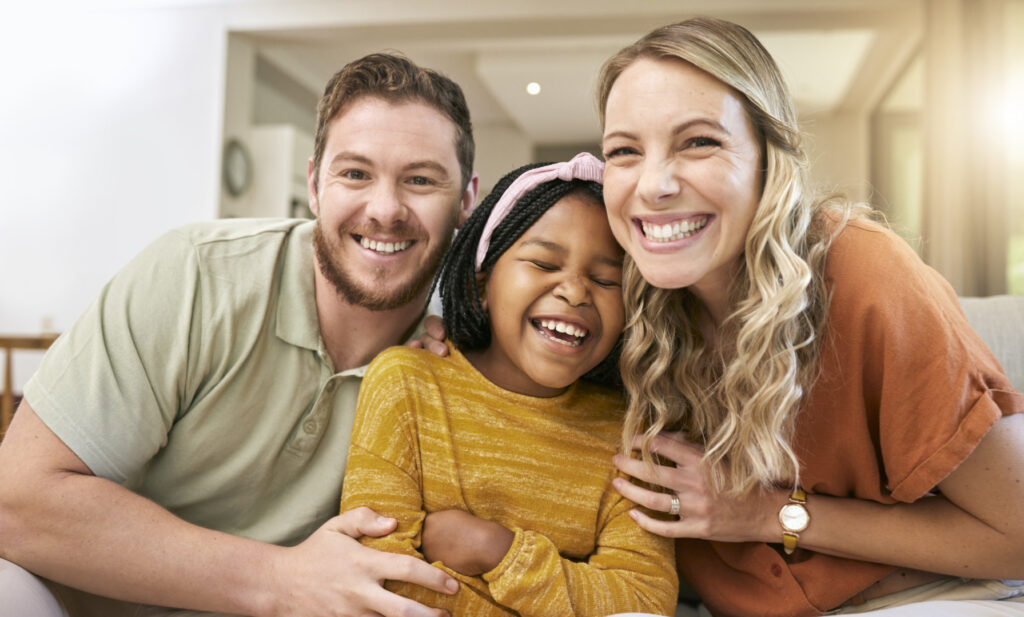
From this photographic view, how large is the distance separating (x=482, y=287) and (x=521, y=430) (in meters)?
0.30

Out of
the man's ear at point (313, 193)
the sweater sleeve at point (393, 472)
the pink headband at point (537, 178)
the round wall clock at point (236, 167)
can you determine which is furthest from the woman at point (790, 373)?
the round wall clock at point (236, 167)

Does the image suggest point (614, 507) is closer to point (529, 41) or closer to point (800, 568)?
point (800, 568)

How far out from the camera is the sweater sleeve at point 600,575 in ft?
4.08

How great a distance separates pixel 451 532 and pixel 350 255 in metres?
0.65

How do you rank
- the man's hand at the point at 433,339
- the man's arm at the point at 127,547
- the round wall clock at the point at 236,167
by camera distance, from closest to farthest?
the man's arm at the point at 127,547 → the man's hand at the point at 433,339 → the round wall clock at the point at 236,167

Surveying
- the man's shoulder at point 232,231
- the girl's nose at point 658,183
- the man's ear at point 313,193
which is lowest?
the man's shoulder at point 232,231

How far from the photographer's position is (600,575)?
1.30 metres

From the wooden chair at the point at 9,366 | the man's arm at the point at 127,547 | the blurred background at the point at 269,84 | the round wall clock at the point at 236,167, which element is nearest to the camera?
the man's arm at the point at 127,547

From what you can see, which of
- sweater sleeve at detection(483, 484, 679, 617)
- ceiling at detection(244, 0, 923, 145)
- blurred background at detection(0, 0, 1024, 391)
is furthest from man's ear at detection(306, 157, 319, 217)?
blurred background at detection(0, 0, 1024, 391)

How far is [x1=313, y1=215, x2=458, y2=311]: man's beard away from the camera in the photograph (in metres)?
1.66

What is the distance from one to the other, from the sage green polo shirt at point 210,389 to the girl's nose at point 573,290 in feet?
1.58

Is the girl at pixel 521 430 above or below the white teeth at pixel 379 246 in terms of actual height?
below

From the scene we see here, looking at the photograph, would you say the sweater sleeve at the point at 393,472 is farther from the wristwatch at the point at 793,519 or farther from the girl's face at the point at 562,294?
the wristwatch at the point at 793,519

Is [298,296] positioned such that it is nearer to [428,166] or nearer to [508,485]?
[428,166]
